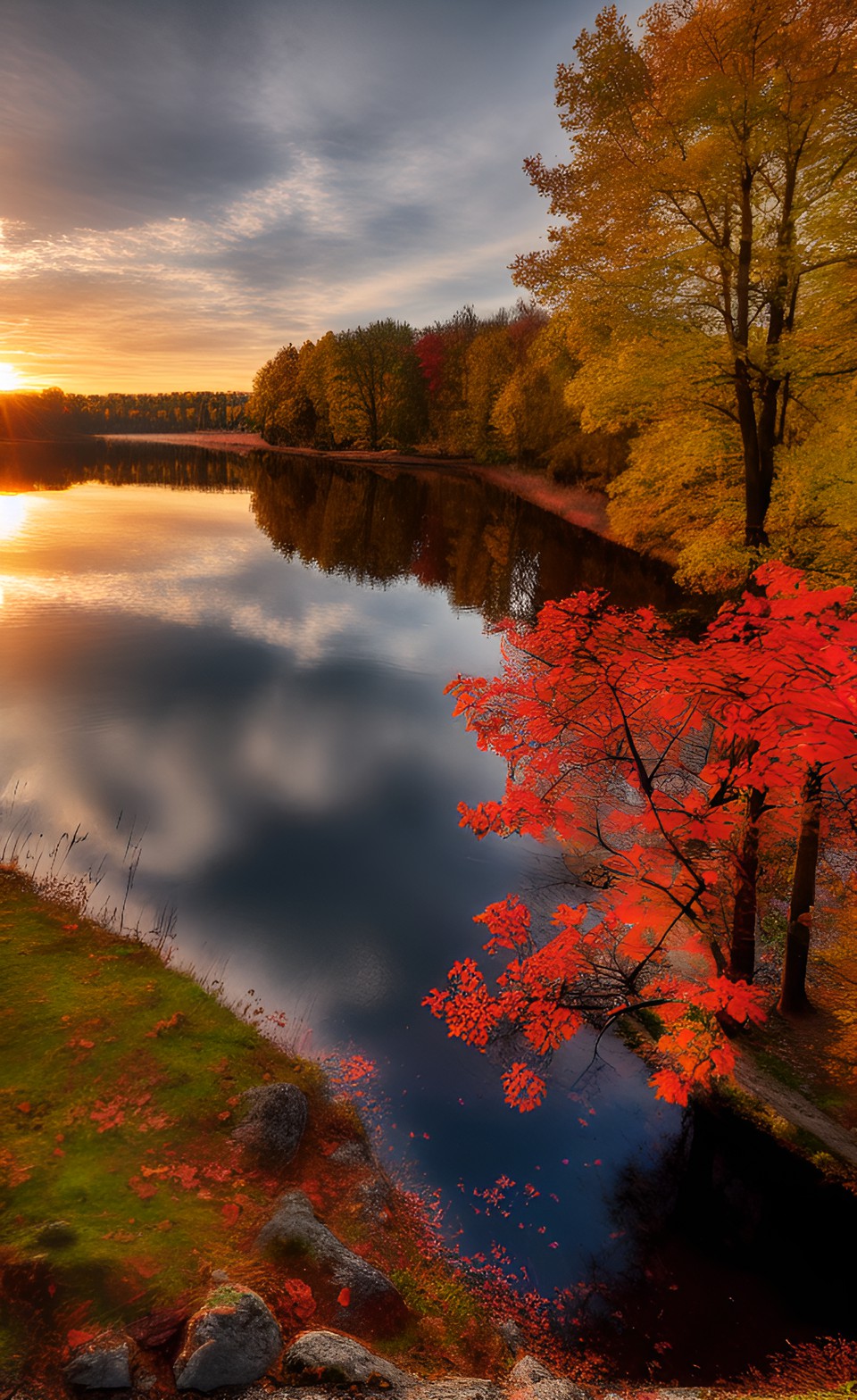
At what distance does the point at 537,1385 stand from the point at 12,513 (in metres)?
67.6

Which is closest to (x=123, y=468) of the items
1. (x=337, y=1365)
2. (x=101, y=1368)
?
(x=101, y=1368)

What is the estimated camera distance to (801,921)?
11.5m

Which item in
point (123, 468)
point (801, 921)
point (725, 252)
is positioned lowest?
point (801, 921)

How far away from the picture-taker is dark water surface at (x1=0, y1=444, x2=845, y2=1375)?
34.1 feet

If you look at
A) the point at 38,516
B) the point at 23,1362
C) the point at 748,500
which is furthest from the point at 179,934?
the point at 38,516

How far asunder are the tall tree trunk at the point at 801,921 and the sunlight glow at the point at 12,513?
2085 inches

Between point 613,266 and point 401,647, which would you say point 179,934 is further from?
A: point 401,647

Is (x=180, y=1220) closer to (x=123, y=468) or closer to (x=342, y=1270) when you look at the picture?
(x=342, y=1270)

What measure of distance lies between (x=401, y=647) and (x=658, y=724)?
2139 centimetres

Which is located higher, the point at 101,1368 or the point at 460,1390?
the point at 101,1368

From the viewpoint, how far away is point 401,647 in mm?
32500

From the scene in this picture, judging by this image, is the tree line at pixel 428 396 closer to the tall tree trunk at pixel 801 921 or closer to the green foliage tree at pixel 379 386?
the green foliage tree at pixel 379 386

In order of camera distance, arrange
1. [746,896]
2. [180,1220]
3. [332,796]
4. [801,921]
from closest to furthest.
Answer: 1. [180,1220]
2. [746,896]
3. [801,921]
4. [332,796]

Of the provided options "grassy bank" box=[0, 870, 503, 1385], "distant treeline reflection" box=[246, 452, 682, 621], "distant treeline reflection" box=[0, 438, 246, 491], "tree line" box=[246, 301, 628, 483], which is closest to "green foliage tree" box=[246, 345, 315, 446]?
"tree line" box=[246, 301, 628, 483]
